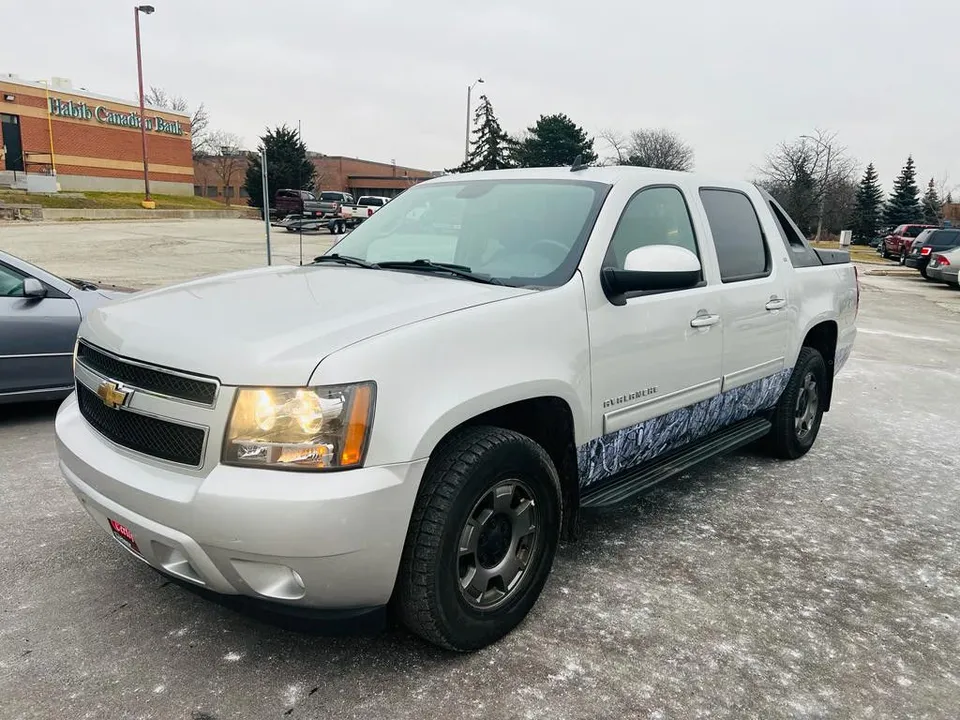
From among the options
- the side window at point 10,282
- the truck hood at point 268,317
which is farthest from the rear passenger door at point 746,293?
the side window at point 10,282

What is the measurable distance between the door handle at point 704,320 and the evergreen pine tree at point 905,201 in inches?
2473

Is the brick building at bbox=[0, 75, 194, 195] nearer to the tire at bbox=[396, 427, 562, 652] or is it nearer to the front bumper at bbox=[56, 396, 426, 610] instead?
the front bumper at bbox=[56, 396, 426, 610]

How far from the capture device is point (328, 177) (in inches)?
3041

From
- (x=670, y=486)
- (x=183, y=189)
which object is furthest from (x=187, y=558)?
(x=183, y=189)

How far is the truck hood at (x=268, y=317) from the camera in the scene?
2.28 m

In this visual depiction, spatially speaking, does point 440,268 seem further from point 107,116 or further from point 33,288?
point 107,116

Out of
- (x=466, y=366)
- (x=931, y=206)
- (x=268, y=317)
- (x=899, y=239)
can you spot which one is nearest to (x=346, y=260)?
(x=268, y=317)

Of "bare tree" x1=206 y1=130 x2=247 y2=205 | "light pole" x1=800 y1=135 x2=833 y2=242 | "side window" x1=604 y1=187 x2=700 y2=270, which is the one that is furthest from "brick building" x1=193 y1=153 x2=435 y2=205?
"side window" x1=604 y1=187 x2=700 y2=270

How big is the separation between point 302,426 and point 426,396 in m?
0.39

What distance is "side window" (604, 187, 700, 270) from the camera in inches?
132

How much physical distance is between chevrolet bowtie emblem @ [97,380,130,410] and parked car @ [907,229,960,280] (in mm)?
25160

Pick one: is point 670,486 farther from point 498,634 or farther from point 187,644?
point 187,644

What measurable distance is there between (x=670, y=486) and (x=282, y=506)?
2.92m

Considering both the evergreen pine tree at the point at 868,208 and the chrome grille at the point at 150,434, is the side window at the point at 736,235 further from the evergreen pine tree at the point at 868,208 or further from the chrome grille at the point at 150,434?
the evergreen pine tree at the point at 868,208
